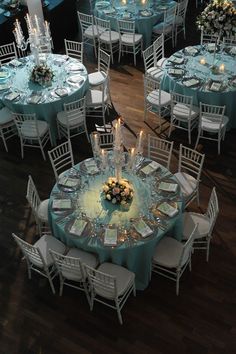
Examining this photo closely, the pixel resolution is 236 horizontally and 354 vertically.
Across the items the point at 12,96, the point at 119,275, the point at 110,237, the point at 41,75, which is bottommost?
the point at 119,275

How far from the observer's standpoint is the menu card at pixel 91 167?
6.09 metres

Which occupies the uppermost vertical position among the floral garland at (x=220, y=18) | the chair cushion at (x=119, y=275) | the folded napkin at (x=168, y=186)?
the floral garland at (x=220, y=18)

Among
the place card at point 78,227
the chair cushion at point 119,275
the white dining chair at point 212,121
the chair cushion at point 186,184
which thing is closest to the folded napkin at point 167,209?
the chair cushion at point 186,184

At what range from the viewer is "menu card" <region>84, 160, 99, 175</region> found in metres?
6.09

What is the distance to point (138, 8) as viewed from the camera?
32.2 feet

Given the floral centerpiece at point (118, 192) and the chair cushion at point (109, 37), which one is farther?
the chair cushion at point (109, 37)

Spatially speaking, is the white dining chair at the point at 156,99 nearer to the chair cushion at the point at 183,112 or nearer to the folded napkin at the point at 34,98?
the chair cushion at the point at 183,112

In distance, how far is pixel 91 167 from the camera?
20.2 ft

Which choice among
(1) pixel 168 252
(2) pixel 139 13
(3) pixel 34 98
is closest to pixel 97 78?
(3) pixel 34 98

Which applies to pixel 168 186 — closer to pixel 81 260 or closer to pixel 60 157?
pixel 81 260

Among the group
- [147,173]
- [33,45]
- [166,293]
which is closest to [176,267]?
[166,293]

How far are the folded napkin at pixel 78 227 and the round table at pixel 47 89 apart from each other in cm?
278

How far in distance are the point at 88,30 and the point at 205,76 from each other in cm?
343

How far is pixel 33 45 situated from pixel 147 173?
→ 137 inches
